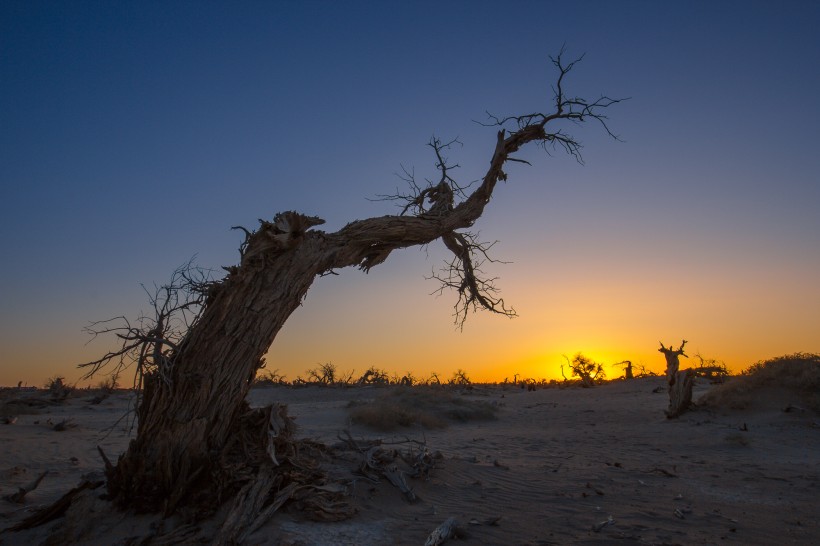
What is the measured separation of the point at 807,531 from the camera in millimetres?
5270

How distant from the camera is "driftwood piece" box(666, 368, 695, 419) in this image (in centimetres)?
1276

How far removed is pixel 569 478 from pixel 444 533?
318cm

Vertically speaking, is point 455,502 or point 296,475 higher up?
point 296,475

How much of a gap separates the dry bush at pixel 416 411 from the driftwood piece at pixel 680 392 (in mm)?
4640

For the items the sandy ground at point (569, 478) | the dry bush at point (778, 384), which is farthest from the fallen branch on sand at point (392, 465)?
the dry bush at point (778, 384)

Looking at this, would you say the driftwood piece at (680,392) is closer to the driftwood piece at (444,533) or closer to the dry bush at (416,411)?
the dry bush at (416,411)

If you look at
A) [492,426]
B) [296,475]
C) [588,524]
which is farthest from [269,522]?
[492,426]

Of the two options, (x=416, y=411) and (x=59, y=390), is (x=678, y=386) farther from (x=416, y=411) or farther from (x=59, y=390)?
(x=59, y=390)

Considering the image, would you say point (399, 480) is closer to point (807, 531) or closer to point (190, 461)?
point (190, 461)

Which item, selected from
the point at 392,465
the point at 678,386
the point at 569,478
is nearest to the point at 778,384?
the point at 678,386

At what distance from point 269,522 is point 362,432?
277 inches

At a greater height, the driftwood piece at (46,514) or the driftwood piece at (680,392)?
the driftwood piece at (680,392)

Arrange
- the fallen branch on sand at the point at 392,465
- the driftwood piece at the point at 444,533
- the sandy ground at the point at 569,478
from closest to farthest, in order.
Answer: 1. the driftwood piece at the point at 444,533
2. the sandy ground at the point at 569,478
3. the fallen branch on sand at the point at 392,465

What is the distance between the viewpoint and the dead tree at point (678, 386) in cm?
1277
